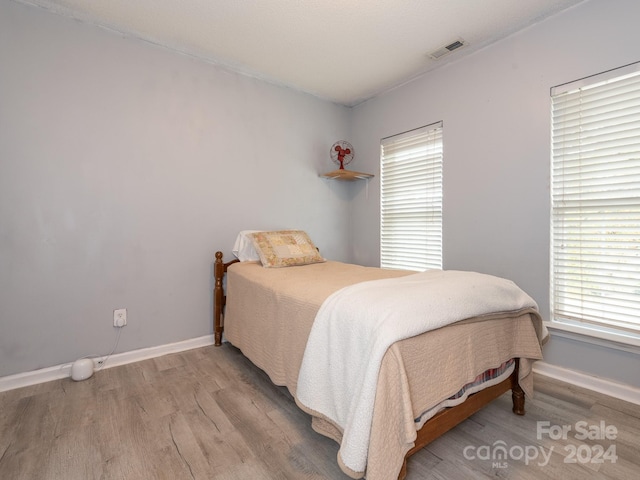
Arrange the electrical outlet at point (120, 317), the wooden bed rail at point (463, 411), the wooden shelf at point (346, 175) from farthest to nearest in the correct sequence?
the wooden shelf at point (346, 175) < the electrical outlet at point (120, 317) < the wooden bed rail at point (463, 411)

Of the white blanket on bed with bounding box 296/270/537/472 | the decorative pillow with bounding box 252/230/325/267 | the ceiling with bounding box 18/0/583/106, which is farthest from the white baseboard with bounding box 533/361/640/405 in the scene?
the ceiling with bounding box 18/0/583/106

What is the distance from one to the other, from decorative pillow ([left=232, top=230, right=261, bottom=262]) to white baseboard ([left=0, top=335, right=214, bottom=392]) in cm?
78

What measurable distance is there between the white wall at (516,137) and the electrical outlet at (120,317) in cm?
274

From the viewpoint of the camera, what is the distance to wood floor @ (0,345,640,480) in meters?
1.29

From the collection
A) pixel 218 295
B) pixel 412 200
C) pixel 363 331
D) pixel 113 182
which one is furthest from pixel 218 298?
pixel 412 200

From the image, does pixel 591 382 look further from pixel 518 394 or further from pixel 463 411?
pixel 463 411

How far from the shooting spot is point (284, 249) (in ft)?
8.79

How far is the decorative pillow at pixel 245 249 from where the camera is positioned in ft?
9.13

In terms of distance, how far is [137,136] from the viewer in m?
2.38

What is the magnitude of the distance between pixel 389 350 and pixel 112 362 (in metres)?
2.26

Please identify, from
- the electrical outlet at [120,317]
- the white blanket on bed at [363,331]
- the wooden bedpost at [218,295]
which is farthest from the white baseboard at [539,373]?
the white blanket on bed at [363,331]

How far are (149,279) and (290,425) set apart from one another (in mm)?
1642

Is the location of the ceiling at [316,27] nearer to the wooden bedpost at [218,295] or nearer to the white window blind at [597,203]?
the white window blind at [597,203]

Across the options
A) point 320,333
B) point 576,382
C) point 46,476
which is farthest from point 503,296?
point 46,476
